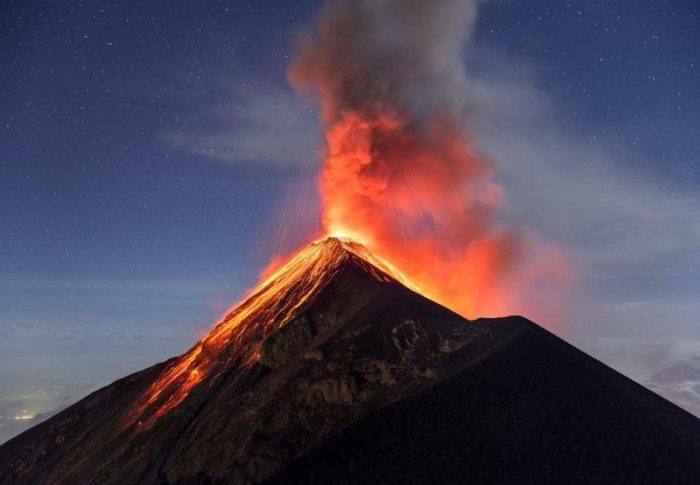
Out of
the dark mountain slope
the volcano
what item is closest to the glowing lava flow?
the volcano

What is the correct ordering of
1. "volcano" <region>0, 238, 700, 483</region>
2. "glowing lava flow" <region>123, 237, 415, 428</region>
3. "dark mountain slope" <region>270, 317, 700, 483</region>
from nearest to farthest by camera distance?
"dark mountain slope" <region>270, 317, 700, 483</region>, "volcano" <region>0, 238, 700, 483</region>, "glowing lava flow" <region>123, 237, 415, 428</region>

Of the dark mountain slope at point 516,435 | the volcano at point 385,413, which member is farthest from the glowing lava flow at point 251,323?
the dark mountain slope at point 516,435

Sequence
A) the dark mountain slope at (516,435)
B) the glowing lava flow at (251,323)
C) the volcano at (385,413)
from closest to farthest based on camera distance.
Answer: the dark mountain slope at (516,435) < the volcano at (385,413) < the glowing lava flow at (251,323)

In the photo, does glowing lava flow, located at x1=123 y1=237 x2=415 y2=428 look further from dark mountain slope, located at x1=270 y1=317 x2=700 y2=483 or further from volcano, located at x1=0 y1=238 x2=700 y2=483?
dark mountain slope, located at x1=270 y1=317 x2=700 y2=483

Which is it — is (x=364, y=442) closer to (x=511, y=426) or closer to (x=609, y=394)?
(x=511, y=426)

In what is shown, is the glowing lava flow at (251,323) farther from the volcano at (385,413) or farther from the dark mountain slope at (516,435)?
the dark mountain slope at (516,435)

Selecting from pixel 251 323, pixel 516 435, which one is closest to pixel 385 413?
pixel 516 435

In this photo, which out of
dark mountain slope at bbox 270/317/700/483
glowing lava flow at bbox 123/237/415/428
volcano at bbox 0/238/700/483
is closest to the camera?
dark mountain slope at bbox 270/317/700/483
